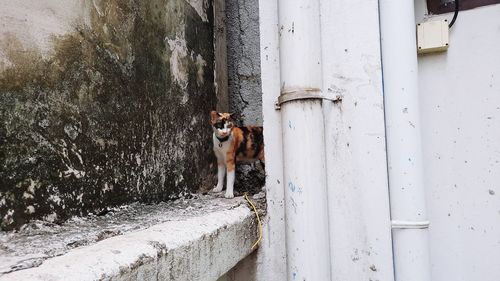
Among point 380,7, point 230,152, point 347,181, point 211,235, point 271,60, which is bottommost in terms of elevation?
point 211,235

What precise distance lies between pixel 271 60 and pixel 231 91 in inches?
31.5

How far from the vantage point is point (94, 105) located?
3.76 feet

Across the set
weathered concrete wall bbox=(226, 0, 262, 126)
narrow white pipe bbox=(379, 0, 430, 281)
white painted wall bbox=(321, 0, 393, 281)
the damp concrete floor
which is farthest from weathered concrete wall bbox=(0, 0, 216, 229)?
narrow white pipe bbox=(379, 0, 430, 281)

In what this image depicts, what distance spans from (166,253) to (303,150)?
22.2 inches

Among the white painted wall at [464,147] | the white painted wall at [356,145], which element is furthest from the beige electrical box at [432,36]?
the white painted wall at [356,145]

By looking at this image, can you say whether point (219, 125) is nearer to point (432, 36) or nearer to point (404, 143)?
point (404, 143)

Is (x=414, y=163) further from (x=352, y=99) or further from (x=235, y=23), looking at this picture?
(x=235, y=23)

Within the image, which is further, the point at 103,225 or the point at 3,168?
the point at 103,225

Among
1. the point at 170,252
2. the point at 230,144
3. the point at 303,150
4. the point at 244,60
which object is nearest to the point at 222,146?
the point at 230,144

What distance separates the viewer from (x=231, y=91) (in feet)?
6.97

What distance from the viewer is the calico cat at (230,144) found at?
1740 mm

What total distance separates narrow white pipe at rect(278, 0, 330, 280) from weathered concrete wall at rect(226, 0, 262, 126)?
82 centimetres

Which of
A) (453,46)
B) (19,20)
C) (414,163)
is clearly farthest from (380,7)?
(19,20)

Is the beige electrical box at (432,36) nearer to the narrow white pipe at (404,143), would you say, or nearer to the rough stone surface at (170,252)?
the narrow white pipe at (404,143)
